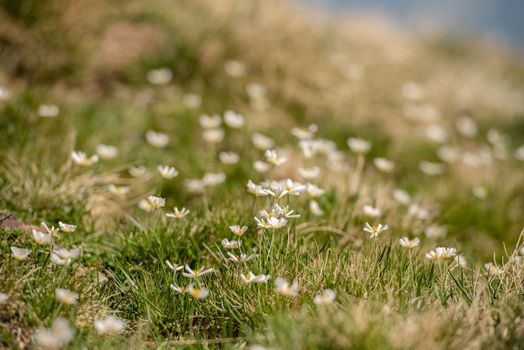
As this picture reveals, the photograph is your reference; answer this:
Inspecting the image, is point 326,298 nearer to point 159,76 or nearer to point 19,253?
point 19,253

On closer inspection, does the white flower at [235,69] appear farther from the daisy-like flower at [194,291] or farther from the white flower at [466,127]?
the daisy-like flower at [194,291]

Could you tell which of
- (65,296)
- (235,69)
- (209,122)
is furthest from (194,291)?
(235,69)

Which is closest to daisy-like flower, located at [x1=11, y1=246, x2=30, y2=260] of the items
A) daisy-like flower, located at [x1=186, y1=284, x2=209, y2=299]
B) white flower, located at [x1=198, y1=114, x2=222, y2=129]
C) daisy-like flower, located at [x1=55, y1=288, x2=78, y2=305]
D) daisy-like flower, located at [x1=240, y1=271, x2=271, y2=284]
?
daisy-like flower, located at [x1=55, y1=288, x2=78, y2=305]

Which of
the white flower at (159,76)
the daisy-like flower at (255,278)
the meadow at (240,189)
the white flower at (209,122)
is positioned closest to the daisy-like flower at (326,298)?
the meadow at (240,189)

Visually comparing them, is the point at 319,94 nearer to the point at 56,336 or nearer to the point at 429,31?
the point at 56,336

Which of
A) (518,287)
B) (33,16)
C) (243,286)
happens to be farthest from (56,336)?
(33,16)
